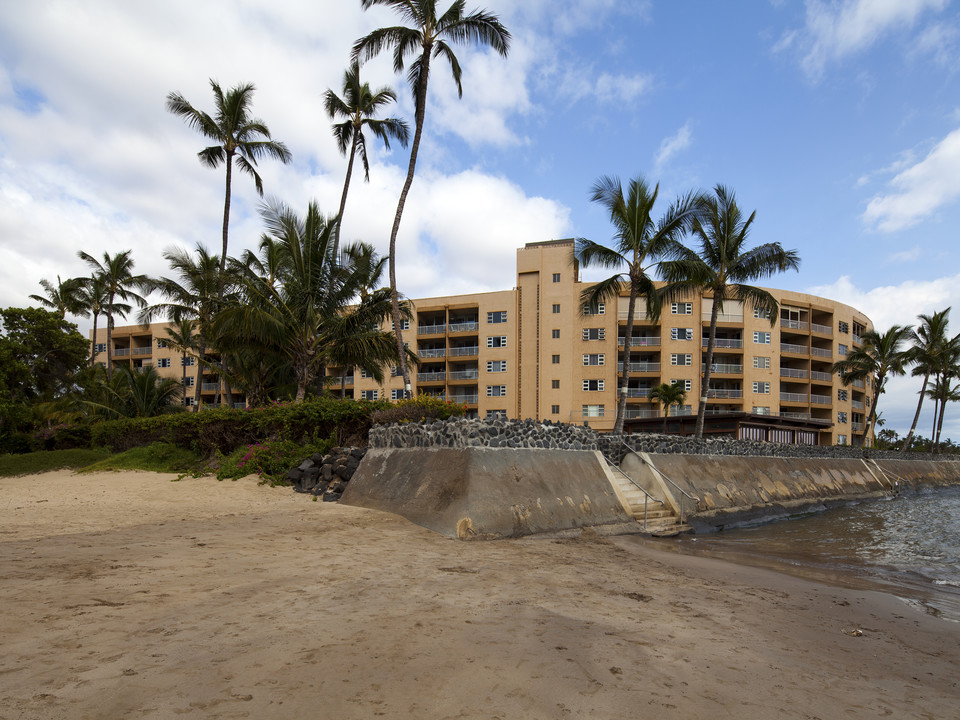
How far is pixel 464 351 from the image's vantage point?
51406 millimetres

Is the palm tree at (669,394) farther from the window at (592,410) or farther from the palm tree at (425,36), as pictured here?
the palm tree at (425,36)

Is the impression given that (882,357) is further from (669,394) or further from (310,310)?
(310,310)

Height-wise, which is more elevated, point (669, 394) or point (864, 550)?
point (669, 394)

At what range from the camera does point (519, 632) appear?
4.93m

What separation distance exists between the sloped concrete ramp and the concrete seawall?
291 cm

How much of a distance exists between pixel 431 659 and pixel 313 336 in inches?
647

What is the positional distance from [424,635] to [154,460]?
16352 millimetres

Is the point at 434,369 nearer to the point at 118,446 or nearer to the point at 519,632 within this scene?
the point at 118,446

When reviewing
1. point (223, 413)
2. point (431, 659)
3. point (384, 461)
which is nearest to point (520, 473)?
point (384, 461)

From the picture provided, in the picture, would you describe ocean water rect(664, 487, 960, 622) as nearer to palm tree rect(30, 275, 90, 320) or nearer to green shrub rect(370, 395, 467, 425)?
green shrub rect(370, 395, 467, 425)

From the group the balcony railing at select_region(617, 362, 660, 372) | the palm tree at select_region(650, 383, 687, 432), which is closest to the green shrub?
the palm tree at select_region(650, 383, 687, 432)

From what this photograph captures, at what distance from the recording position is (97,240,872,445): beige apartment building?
48.6 metres

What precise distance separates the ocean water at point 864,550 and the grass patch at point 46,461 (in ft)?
62.8

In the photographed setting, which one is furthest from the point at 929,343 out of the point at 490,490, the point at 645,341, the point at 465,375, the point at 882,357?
the point at 490,490
